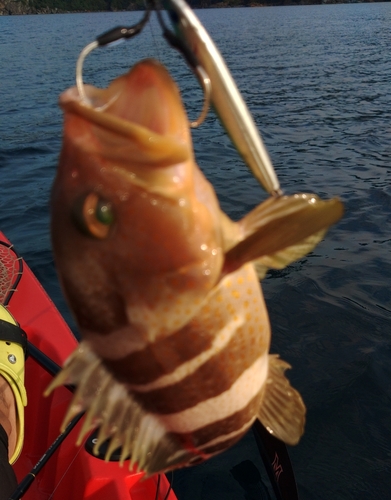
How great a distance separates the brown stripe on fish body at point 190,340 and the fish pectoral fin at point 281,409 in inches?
20.8

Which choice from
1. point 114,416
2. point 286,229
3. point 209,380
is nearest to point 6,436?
point 114,416

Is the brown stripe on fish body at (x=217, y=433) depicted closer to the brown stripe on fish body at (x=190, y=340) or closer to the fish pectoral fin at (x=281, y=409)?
the fish pectoral fin at (x=281, y=409)

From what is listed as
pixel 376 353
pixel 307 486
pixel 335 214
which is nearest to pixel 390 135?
pixel 376 353

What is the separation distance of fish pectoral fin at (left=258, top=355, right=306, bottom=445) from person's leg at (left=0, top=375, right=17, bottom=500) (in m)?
1.96

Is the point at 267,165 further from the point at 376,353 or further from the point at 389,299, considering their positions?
the point at 389,299

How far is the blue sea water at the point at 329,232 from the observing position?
Answer: 5.33m

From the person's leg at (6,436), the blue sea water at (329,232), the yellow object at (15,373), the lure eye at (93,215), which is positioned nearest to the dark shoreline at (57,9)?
the blue sea water at (329,232)

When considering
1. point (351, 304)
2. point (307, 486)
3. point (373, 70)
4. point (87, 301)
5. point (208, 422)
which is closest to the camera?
point (87, 301)

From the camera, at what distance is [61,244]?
1.66 meters

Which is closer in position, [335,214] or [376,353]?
[335,214]

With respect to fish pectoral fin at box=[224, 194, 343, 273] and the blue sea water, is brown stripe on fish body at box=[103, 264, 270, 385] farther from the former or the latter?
the blue sea water

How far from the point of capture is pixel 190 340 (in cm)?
174

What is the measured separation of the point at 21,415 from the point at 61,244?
111 inches

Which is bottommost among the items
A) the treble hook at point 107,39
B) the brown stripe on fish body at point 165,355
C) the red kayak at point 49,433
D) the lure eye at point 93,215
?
the red kayak at point 49,433
